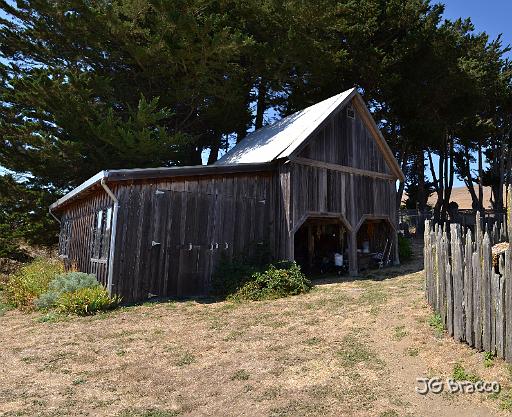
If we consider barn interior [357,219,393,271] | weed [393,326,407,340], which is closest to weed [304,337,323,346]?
weed [393,326,407,340]

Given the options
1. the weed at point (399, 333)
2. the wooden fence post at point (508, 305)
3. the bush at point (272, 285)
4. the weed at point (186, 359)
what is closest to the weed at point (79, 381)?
the weed at point (186, 359)

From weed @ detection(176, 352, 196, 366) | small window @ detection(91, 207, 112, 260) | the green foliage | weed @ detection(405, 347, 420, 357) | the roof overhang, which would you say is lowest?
weed @ detection(176, 352, 196, 366)

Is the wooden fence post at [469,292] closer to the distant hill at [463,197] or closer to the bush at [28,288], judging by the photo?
the bush at [28,288]

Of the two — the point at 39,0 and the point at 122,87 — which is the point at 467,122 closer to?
the point at 122,87

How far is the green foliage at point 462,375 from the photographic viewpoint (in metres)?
5.46

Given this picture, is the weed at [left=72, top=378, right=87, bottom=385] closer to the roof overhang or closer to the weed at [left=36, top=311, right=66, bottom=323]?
the weed at [left=36, top=311, right=66, bottom=323]

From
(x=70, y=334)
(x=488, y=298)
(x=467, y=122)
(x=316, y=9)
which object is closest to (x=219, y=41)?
(x=316, y=9)

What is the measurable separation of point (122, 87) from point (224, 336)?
17.4 meters

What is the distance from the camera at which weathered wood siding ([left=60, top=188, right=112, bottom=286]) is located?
12867 mm

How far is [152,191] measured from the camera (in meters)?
12.2

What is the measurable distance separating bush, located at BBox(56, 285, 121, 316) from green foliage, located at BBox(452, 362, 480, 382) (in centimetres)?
850

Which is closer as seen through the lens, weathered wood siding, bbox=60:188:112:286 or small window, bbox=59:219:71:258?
weathered wood siding, bbox=60:188:112:286

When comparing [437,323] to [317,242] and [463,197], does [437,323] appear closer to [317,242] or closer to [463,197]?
[317,242]

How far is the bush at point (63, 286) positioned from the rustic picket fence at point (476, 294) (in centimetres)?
918
